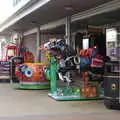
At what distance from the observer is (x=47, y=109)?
12078 mm

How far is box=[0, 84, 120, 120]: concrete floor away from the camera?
10.6 m

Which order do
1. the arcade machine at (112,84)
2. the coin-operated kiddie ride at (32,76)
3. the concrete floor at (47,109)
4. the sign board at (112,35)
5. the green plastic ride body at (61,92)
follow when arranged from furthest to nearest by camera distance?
the coin-operated kiddie ride at (32,76), the sign board at (112,35), the green plastic ride body at (61,92), the arcade machine at (112,84), the concrete floor at (47,109)

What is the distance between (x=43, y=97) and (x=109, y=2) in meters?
4.50

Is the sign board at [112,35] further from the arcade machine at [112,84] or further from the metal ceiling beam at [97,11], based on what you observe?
the arcade machine at [112,84]

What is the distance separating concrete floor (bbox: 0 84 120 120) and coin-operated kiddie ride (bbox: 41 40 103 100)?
0.59m

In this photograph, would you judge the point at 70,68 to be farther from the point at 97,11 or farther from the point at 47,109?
the point at 97,11

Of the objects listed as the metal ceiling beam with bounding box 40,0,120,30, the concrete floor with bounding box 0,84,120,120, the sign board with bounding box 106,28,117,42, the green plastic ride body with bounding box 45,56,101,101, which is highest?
the metal ceiling beam with bounding box 40,0,120,30

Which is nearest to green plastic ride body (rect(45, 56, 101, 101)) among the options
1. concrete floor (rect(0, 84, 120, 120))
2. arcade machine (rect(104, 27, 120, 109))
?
concrete floor (rect(0, 84, 120, 120))

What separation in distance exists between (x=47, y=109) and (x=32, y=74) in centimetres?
584

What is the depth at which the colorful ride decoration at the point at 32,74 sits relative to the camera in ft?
58.3

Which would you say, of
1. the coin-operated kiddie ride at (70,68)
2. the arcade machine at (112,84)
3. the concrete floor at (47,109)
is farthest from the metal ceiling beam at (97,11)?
the arcade machine at (112,84)

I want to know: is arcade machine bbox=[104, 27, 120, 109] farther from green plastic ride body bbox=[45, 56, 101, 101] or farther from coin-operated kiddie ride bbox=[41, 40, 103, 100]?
green plastic ride body bbox=[45, 56, 101, 101]

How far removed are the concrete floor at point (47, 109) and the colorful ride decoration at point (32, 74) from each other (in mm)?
2350

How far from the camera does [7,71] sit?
75.1 feet
